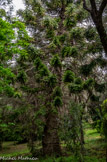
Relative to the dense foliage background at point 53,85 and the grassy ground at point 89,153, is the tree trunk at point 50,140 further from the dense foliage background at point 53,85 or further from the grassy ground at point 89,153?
the grassy ground at point 89,153

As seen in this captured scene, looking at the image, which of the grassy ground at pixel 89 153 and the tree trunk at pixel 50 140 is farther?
the tree trunk at pixel 50 140

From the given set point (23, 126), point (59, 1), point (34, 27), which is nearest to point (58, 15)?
point (59, 1)

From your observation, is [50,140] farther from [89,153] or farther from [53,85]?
[53,85]

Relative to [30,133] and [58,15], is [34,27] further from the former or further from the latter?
[30,133]

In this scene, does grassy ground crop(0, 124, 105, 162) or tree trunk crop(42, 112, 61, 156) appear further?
tree trunk crop(42, 112, 61, 156)

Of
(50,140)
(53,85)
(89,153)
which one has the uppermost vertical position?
(53,85)

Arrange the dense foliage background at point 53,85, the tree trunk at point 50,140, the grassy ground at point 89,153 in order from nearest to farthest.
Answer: the dense foliage background at point 53,85 < the grassy ground at point 89,153 < the tree trunk at point 50,140

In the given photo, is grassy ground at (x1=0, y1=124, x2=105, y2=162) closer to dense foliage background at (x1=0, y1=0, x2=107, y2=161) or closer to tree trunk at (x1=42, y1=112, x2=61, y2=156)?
dense foliage background at (x1=0, y1=0, x2=107, y2=161)

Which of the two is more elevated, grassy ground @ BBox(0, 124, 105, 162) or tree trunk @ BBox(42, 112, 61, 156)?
tree trunk @ BBox(42, 112, 61, 156)

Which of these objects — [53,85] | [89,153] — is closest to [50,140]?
[89,153]

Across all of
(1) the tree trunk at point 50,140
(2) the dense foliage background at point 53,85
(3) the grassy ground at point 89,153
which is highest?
(2) the dense foliage background at point 53,85

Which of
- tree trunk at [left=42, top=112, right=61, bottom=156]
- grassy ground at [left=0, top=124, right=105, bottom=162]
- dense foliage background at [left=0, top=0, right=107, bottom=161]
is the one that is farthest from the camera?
tree trunk at [left=42, top=112, right=61, bottom=156]

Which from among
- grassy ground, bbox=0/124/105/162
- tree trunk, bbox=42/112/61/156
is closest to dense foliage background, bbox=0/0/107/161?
tree trunk, bbox=42/112/61/156

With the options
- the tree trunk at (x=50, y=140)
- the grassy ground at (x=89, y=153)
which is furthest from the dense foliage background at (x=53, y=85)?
the grassy ground at (x=89, y=153)
